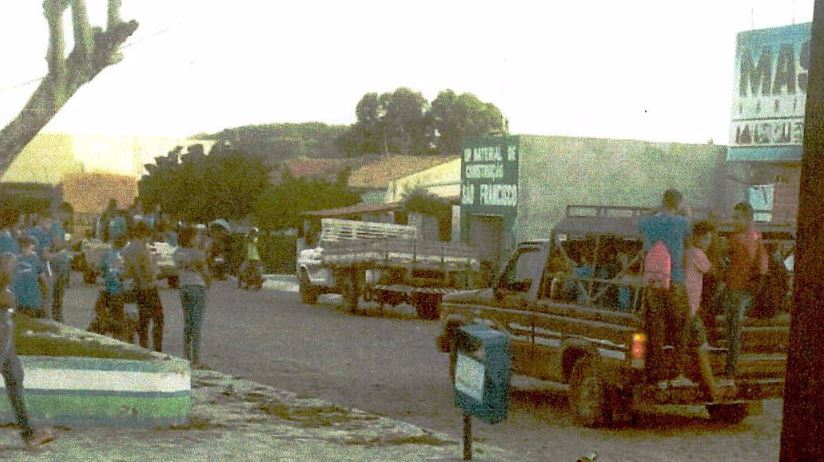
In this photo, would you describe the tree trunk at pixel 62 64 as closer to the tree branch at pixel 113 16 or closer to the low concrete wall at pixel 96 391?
the tree branch at pixel 113 16

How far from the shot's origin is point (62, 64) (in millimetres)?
13914

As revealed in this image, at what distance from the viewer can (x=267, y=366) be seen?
18297 mm

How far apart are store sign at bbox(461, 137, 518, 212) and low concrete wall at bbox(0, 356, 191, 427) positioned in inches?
1334

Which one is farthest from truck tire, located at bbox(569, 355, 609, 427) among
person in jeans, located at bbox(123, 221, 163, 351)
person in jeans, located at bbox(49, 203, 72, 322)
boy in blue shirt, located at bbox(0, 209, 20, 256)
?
person in jeans, located at bbox(49, 203, 72, 322)

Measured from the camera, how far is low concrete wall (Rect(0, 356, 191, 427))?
11.5 metres

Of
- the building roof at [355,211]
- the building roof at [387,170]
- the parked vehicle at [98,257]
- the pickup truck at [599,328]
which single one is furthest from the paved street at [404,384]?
the building roof at [387,170]

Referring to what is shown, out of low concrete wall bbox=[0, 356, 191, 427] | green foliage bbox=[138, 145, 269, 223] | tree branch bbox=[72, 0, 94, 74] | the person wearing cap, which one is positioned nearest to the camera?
low concrete wall bbox=[0, 356, 191, 427]

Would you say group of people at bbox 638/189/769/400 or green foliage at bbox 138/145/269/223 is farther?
green foliage at bbox 138/145/269/223

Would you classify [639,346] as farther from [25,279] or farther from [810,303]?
[25,279]

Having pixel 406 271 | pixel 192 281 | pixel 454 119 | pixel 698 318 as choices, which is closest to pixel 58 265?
pixel 192 281

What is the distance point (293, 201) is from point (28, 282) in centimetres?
4432

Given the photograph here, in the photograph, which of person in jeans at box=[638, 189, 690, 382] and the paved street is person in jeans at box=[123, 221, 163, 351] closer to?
the paved street

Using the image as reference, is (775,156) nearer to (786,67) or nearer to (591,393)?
(786,67)

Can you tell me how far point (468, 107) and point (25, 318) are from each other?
86745mm
